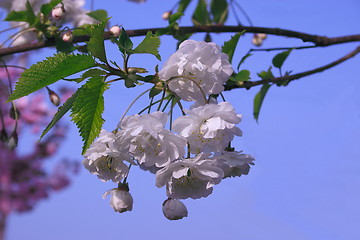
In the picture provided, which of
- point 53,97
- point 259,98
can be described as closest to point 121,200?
point 53,97

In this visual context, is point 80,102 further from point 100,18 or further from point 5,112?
point 5,112

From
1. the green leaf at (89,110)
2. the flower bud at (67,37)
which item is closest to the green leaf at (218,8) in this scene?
the flower bud at (67,37)

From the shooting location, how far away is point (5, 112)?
4.95 metres

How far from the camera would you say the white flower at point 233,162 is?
734 mm

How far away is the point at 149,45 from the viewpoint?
0.68 meters

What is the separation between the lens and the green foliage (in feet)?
3.28

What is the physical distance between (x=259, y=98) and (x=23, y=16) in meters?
0.62

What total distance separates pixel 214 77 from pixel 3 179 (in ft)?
16.3

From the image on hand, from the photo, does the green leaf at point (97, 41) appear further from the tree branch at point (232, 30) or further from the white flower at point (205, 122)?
the tree branch at point (232, 30)

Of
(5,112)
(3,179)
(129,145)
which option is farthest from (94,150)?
(3,179)

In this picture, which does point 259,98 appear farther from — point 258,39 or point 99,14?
point 258,39

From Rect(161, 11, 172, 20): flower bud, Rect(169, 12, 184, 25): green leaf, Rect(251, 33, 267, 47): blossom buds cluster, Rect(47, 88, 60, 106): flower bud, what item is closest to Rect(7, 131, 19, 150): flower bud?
Rect(47, 88, 60, 106): flower bud

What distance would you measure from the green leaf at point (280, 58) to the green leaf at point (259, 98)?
0.21 feet

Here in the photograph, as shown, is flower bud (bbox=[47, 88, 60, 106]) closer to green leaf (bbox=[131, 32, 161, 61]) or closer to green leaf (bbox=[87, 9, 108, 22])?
green leaf (bbox=[87, 9, 108, 22])
